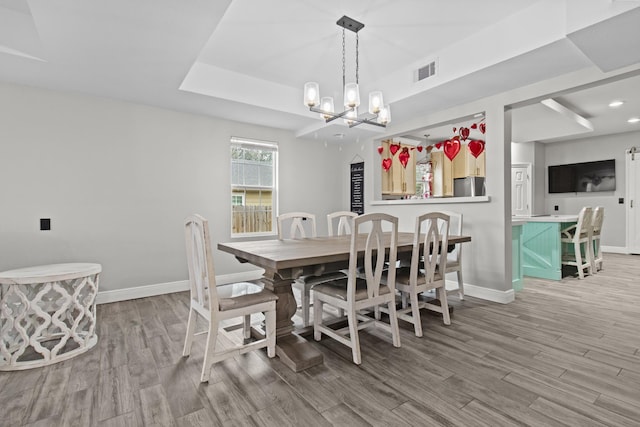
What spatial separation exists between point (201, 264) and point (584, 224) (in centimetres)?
547

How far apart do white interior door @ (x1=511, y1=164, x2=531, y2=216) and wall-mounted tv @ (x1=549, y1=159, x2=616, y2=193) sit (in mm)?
798

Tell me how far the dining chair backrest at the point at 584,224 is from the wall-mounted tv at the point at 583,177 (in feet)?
10.2

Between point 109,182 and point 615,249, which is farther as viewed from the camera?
point 615,249

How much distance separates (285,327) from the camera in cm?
240

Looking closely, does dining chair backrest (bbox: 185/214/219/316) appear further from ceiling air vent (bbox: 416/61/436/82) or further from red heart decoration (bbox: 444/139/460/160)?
red heart decoration (bbox: 444/139/460/160)

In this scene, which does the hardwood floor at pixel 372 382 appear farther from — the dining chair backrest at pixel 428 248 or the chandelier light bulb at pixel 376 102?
the chandelier light bulb at pixel 376 102

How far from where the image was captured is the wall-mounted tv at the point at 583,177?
6.89 metres

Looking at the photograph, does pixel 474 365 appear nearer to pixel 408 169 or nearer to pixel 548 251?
pixel 548 251

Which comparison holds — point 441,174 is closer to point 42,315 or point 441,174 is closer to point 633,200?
point 633,200

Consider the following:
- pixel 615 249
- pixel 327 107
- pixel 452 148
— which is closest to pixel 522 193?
pixel 615 249

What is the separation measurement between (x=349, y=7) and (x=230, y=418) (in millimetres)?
2890

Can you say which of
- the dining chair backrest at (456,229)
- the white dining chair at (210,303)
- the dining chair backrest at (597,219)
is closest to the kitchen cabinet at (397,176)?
the dining chair backrest at (456,229)

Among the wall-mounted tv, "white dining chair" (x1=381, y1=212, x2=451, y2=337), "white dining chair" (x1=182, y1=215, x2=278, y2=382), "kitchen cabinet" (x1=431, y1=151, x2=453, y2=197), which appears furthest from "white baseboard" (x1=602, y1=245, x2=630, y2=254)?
"white dining chair" (x1=182, y1=215, x2=278, y2=382)

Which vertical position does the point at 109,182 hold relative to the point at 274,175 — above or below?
below
